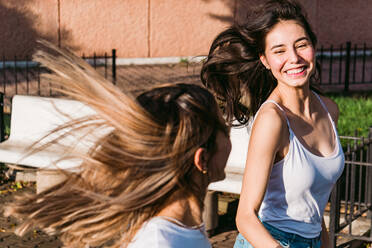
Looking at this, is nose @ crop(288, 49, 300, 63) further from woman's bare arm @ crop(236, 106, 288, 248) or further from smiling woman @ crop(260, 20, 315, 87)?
woman's bare arm @ crop(236, 106, 288, 248)

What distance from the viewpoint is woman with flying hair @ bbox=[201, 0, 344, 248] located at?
102 inches

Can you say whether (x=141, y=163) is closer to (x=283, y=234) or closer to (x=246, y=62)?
(x=283, y=234)

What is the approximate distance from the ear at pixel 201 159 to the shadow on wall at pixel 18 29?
15.3 m

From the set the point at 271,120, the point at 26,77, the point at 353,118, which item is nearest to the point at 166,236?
the point at 271,120

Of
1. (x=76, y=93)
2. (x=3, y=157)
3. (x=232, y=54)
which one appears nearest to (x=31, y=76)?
(x=3, y=157)

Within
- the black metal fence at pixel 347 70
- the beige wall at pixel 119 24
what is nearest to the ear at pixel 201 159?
the black metal fence at pixel 347 70

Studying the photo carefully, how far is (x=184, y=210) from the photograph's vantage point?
1.96 metres

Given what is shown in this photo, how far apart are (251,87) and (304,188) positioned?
80 cm

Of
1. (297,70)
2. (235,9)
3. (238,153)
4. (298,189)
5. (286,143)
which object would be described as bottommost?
(238,153)

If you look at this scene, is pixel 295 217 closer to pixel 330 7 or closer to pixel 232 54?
pixel 232 54

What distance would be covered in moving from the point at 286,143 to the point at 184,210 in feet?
2.80

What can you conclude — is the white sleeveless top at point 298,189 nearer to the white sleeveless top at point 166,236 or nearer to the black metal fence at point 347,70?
the white sleeveless top at point 166,236

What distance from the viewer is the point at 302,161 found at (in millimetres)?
2676

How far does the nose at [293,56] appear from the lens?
2.82 meters
